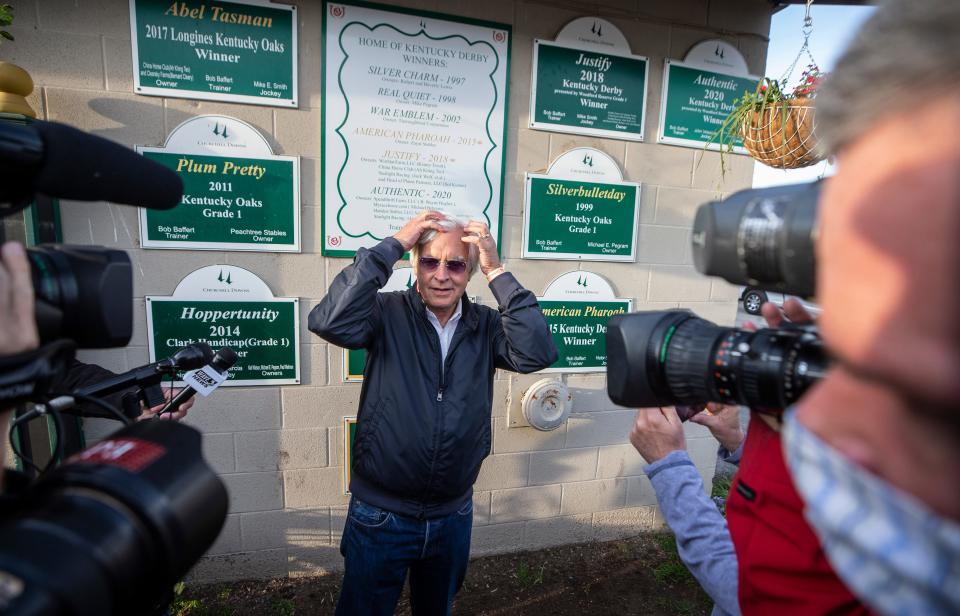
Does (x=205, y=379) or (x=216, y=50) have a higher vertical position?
(x=216, y=50)

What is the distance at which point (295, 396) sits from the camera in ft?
7.97

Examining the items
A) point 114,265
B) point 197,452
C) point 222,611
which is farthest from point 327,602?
point 114,265

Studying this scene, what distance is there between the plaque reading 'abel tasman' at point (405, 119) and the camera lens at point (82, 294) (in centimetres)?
150

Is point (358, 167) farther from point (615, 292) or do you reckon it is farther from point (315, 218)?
point (615, 292)

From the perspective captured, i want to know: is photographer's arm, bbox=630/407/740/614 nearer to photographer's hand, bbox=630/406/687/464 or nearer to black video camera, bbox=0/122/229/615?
photographer's hand, bbox=630/406/687/464

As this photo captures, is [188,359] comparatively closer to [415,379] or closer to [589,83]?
[415,379]

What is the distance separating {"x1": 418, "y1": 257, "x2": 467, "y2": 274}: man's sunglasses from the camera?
72.2 inches

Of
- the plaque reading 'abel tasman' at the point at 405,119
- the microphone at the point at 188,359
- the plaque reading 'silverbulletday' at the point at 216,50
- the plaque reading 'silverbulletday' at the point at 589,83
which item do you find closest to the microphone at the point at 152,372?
the microphone at the point at 188,359

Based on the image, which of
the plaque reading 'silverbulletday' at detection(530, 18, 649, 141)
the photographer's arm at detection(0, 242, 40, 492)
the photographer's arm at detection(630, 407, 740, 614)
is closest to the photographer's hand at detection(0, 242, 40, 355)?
the photographer's arm at detection(0, 242, 40, 492)

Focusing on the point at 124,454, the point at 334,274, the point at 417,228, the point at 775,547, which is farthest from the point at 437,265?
the point at 775,547

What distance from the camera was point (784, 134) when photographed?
6.51 ft

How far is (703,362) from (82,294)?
1107 millimetres

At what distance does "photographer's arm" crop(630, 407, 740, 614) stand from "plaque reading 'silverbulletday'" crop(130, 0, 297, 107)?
2074mm

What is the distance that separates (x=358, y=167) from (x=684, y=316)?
1799 millimetres
